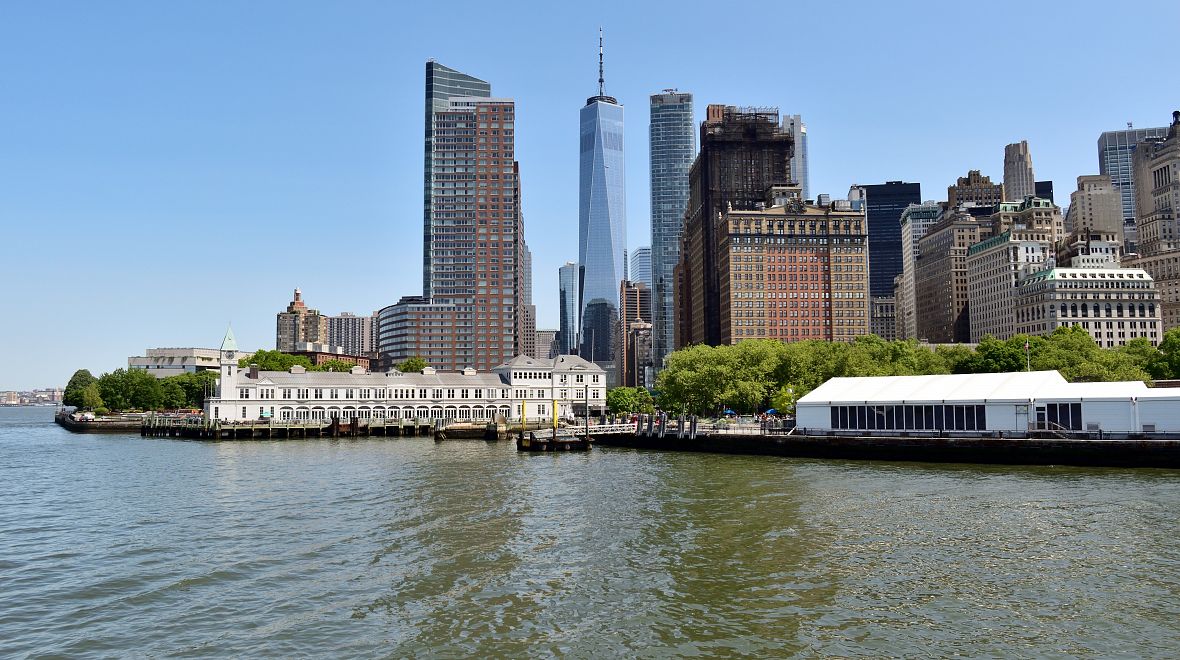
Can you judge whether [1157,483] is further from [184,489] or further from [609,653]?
[184,489]

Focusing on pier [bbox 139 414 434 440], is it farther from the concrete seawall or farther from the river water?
Result: the river water

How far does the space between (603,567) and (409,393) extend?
431 feet

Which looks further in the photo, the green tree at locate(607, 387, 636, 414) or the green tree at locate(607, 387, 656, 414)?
the green tree at locate(607, 387, 656, 414)

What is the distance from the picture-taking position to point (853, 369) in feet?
377

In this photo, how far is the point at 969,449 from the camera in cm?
7675

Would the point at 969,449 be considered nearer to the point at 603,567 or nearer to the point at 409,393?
the point at 603,567

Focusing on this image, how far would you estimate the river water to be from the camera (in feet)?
87.9

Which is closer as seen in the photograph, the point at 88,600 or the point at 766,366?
the point at 88,600

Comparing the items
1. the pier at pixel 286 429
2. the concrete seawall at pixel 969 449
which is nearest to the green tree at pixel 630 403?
the pier at pixel 286 429

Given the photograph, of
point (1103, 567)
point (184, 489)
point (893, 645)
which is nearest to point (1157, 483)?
point (1103, 567)

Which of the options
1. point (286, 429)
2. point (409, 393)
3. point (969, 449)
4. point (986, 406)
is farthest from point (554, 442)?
point (409, 393)

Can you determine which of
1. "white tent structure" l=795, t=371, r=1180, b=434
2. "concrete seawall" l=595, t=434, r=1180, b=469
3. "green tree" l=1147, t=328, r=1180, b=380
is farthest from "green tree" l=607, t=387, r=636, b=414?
"green tree" l=1147, t=328, r=1180, b=380

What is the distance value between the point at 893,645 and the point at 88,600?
101ft

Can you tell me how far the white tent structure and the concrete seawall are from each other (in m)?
3.87
